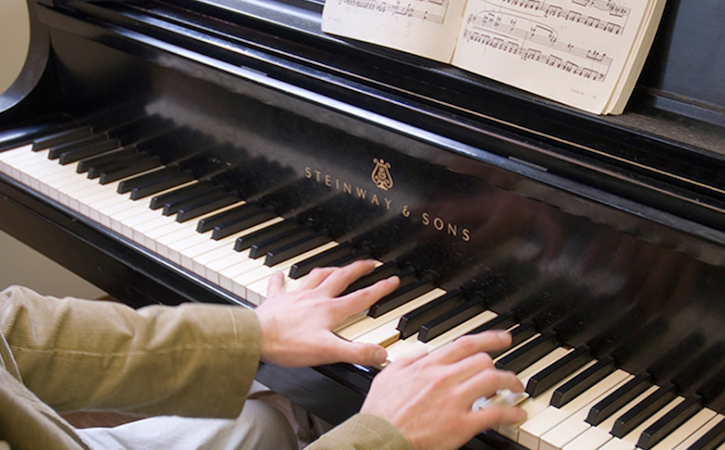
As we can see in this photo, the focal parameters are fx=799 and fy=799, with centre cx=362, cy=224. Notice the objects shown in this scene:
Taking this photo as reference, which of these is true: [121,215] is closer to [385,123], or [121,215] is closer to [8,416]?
[385,123]

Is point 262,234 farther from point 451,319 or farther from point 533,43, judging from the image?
point 533,43

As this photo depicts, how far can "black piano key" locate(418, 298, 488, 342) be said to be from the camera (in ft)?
4.33

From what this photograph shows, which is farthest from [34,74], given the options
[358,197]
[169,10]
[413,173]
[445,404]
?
[445,404]

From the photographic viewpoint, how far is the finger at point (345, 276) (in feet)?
4.63

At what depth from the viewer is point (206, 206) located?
173 centimetres

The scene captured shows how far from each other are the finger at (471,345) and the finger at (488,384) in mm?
52

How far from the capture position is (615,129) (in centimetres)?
122

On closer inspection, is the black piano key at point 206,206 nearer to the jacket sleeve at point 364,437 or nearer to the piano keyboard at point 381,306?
the piano keyboard at point 381,306

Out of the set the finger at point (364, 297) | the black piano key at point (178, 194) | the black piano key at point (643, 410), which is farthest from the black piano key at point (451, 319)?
the black piano key at point (178, 194)

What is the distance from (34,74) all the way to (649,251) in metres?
1.60

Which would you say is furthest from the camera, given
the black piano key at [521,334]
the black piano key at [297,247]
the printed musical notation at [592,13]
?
the black piano key at [297,247]

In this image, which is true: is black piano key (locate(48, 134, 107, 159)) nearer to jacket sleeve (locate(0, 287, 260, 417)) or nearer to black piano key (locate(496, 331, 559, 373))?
jacket sleeve (locate(0, 287, 260, 417))

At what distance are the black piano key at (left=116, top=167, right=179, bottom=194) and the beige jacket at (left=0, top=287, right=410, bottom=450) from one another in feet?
1.79

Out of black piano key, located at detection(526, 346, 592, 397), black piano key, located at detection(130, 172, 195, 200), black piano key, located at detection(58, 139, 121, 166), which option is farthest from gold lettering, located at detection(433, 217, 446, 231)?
black piano key, located at detection(58, 139, 121, 166)
